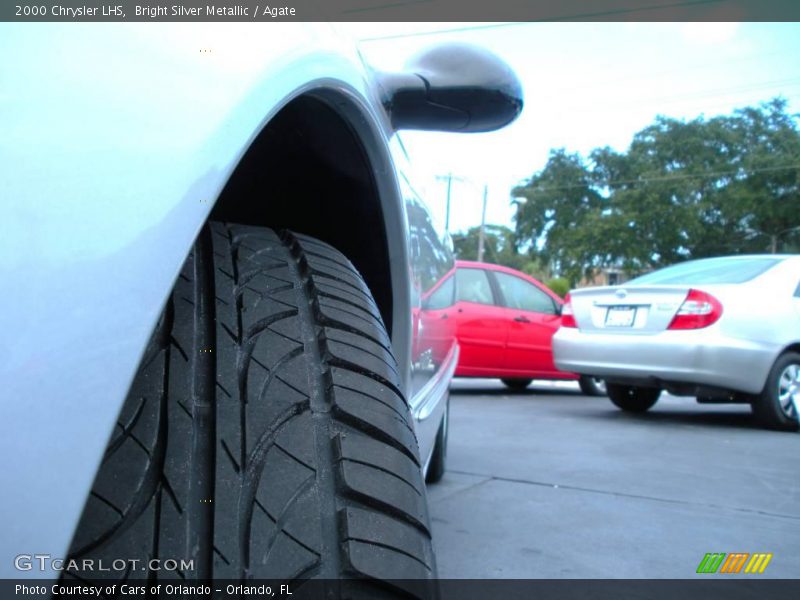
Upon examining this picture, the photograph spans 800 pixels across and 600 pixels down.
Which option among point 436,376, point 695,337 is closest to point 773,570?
point 436,376

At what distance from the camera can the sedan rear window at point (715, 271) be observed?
5.02 metres

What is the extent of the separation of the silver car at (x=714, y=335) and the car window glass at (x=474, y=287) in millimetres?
2233

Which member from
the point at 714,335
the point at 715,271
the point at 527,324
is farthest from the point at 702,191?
the point at 527,324

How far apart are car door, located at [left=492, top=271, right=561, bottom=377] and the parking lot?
90.2 inches

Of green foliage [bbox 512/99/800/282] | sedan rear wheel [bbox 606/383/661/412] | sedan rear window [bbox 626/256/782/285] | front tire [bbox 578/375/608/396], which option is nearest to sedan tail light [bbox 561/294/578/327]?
Answer: sedan rear window [bbox 626/256/782/285]

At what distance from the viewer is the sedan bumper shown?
4.69 m

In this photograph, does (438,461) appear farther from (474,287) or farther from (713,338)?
(474,287)

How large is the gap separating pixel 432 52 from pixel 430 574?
111 centimetres

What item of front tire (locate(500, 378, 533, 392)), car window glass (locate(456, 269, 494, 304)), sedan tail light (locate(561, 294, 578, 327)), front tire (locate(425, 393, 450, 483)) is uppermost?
car window glass (locate(456, 269, 494, 304))

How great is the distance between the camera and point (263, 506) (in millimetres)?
796

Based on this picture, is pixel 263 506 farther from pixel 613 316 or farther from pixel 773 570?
pixel 613 316

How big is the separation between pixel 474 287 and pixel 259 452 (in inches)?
266

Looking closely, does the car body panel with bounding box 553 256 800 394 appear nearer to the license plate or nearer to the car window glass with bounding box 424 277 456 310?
the license plate

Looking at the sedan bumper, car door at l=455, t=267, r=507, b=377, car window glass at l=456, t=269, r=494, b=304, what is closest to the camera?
the sedan bumper
